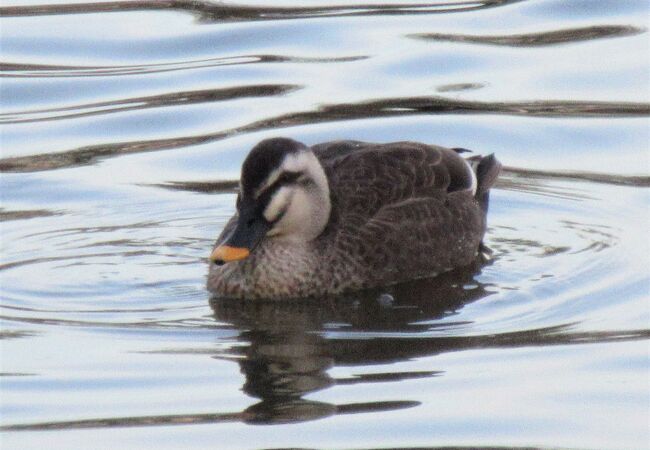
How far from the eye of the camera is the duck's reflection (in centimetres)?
979

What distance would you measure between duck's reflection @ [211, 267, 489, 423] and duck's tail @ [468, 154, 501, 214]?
1017 millimetres

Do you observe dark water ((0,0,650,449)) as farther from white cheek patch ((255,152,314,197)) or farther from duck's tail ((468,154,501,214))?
white cheek patch ((255,152,314,197))

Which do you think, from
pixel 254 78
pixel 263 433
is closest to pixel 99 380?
pixel 263 433

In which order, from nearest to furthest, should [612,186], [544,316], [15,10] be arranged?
1. [544,316]
2. [612,186]
3. [15,10]

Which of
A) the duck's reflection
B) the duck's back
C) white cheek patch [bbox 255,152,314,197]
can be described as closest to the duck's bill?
white cheek patch [bbox 255,152,314,197]

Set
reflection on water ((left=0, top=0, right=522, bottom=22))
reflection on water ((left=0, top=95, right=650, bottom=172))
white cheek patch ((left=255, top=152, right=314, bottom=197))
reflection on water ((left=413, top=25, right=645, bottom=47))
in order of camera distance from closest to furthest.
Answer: white cheek patch ((left=255, top=152, right=314, bottom=197)) → reflection on water ((left=0, top=95, right=650, bottom=172)) → reflection on water ((left=413, top=25, right=645, bottom=47)) → reflection on water ((left=0, top=0, right=522, bottom=22))

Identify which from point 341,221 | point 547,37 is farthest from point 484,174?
point 547,37

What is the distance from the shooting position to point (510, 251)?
1294 centimetres

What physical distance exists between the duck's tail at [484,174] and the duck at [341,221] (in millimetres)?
274

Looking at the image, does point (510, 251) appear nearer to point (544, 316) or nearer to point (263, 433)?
point (544, 316)

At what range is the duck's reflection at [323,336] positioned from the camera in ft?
32.1

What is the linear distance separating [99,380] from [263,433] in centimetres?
125

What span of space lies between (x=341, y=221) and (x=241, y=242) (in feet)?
3.34

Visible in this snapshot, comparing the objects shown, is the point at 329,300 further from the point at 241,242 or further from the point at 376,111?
the point at 376,111
